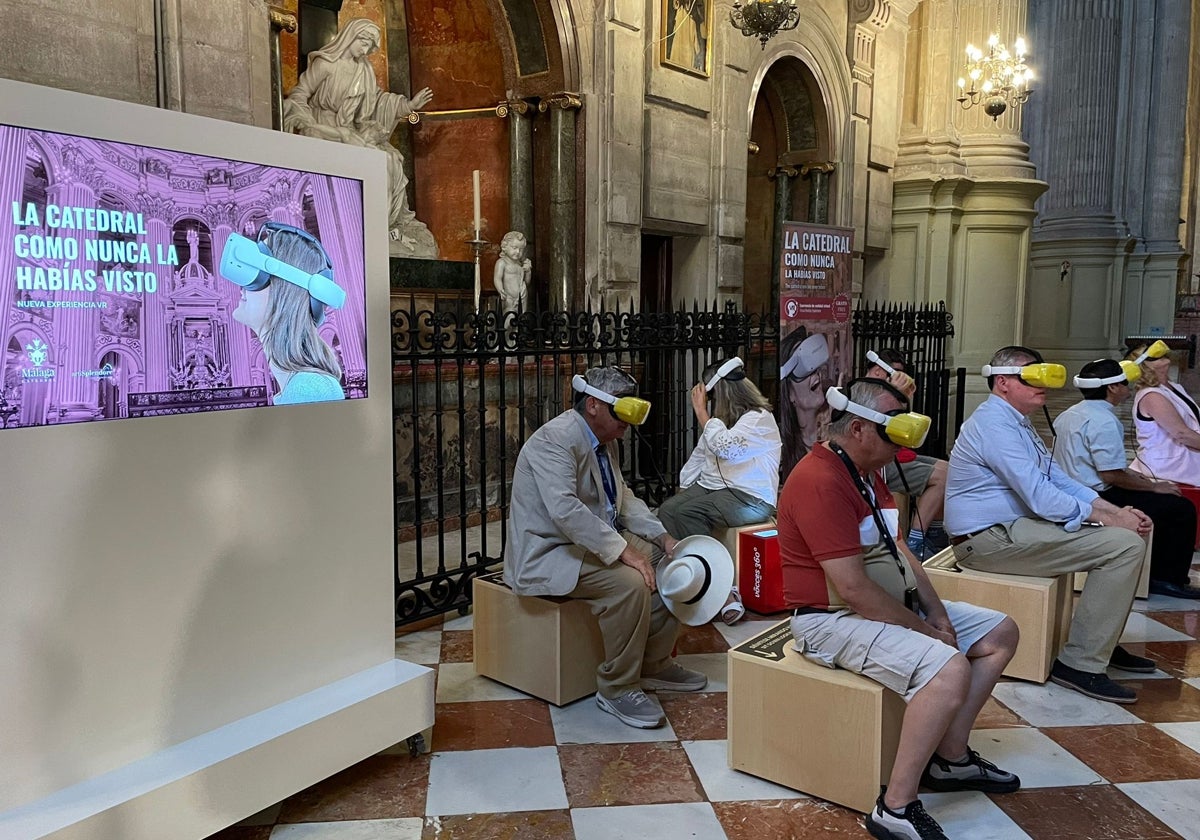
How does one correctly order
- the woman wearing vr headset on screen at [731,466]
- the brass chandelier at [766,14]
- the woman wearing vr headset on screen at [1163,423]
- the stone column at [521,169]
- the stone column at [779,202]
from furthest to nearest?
the stone column at [779,202]
the stone column at [521,169]
the brass chandelier at [766,14]
the woman wearing vr headset on screen at [1163,423]
the woman wearing vr headset on screen at [731,466]

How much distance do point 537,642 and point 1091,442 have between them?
135 inches

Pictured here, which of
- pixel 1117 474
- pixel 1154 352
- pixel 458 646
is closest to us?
pixel 458 646

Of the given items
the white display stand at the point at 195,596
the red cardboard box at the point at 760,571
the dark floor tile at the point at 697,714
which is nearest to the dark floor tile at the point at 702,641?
the red cardboard box at the point at 760,571

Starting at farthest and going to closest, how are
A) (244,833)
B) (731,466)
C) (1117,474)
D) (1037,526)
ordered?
1. (1117,474)
2. (731,466)
3. (1037,526)
4. (244,833)

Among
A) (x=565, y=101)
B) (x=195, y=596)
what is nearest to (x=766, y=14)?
(x=565, y=101)

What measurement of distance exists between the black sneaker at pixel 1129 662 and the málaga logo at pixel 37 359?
4535mm

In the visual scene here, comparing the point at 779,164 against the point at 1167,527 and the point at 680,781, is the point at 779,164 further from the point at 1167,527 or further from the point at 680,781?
the point at 680,781

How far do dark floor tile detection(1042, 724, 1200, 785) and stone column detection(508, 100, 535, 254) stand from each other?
6743mm

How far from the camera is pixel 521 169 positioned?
355 inches

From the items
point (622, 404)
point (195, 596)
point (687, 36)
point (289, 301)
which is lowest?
point (195, 596)

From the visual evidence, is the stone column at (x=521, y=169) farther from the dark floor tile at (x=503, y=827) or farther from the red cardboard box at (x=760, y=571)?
the dark floor tile at (x=503, y=827)

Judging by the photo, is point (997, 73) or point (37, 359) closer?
point (37, 359)

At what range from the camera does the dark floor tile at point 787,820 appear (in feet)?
9.75

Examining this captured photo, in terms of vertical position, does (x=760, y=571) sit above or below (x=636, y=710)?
above
